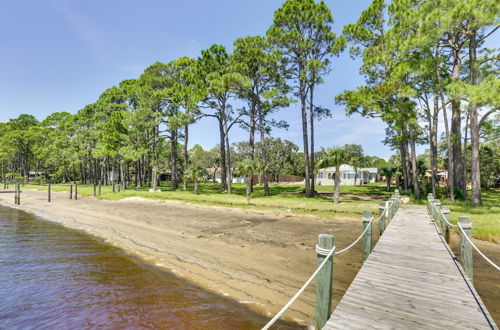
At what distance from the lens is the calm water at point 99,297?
A: 523 centimetres

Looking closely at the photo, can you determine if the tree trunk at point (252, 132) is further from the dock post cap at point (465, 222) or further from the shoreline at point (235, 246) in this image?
the dock post cap at point (465, 222)

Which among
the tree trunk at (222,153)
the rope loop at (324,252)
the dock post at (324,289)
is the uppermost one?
the tree trunk at (222,153)

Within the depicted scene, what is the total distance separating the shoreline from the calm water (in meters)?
0.63

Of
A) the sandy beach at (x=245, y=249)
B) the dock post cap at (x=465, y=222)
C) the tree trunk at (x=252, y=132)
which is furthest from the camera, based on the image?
the tree trunk at (x=252, y=132)

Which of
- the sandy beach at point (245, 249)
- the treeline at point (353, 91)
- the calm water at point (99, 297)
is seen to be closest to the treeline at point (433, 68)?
the treeline at point (353, 91)

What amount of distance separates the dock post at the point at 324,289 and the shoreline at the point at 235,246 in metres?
1.30

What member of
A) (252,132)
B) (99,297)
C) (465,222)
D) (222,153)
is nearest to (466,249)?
(465,222)

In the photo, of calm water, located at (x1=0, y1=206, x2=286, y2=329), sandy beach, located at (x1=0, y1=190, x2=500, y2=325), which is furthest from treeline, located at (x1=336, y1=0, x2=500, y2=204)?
calm water, located at (x1=0, y1=206, x2=286, y2=329)

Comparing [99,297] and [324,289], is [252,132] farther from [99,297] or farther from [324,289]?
[324,289]

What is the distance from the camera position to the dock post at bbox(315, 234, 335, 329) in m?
3.97

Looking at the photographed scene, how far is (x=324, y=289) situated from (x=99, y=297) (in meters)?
5.40

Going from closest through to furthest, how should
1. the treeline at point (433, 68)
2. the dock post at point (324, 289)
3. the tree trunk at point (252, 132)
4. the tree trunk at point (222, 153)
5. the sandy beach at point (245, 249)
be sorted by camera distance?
the dock post at point (324, 289) < the sandy beach at point (245, 249) < the treeline at point (433, 68) < the tree trunk at point (252, 132) < the tree trunk at point (222, 153)

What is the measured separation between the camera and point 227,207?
2053cm

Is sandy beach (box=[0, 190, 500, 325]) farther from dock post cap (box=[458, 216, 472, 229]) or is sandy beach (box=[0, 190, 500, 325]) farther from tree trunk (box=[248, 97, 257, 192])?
tree trunk (box=[248, 97, 257, 192])
